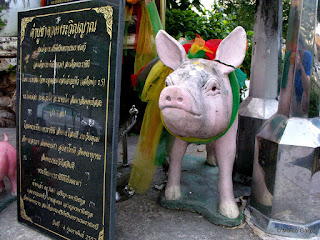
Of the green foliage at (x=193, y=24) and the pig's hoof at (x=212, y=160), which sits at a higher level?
the green foliage at (x=193, y=24)

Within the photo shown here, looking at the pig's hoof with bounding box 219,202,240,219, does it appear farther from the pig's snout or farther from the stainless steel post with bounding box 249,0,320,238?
the pig's snout

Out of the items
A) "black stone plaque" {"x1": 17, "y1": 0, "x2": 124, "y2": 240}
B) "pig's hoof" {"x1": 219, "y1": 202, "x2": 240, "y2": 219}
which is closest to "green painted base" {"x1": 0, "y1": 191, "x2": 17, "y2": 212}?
"black stone plaque" {"x1": 17, "y1": 0, "x2": 124, "y2": 240}

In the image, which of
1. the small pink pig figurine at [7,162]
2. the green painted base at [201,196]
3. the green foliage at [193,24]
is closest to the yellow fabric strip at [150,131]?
the green painted base at [201,196]

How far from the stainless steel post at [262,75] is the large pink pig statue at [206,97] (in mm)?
654

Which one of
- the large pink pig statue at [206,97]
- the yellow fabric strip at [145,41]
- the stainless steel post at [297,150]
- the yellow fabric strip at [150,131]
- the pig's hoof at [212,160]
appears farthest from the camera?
the pig's hoof at [212,160]

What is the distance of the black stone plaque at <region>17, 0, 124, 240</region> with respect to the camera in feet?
5.62

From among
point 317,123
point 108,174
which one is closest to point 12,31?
point 108,174

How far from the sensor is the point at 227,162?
89.7 inches

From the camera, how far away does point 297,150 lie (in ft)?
6.72

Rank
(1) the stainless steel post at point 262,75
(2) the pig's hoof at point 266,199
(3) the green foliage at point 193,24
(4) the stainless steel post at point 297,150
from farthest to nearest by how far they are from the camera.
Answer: (3) the green foliage at point 193,24 → (1) the stainless steel post at point 262,75 → (2) the pig's hoof at point 266,199 → (4) the stainless steel post at point 297,150

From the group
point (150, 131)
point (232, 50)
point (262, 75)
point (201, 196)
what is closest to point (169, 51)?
point (232, 50)

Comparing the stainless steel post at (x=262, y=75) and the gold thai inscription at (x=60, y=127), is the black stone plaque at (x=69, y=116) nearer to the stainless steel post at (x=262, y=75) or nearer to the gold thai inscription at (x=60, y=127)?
the gold thai inscription at (x=60, y=127)

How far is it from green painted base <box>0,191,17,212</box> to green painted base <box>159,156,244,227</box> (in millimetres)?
1323

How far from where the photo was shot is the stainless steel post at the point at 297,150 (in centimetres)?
204
